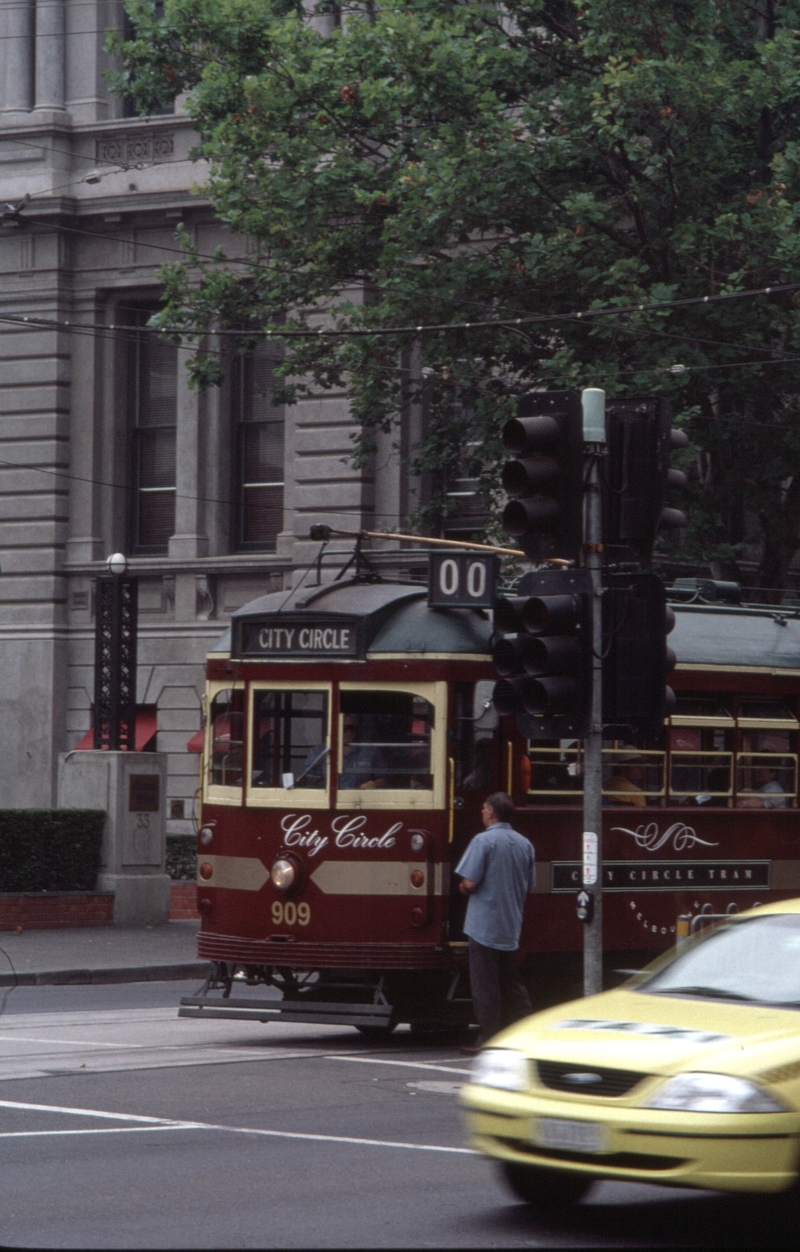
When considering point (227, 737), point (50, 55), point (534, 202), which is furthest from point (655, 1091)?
point (50, 55)

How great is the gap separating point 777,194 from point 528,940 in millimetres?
10605

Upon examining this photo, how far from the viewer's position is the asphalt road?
811 centimetres

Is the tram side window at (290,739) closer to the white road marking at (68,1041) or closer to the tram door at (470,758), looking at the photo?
the tram door at (470,758)

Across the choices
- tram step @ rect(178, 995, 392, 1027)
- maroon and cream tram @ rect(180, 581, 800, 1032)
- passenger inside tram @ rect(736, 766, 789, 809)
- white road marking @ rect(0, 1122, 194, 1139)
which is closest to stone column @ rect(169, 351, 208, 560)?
maroon and cream tram @ rect(180, 581, 800, 1032)

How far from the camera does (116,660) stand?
26.1 meters

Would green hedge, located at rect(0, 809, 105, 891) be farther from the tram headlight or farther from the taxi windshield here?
the taxi windshield

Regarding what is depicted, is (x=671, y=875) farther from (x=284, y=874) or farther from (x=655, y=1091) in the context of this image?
(x=655, y=1091)

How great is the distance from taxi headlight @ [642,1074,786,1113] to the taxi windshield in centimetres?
92

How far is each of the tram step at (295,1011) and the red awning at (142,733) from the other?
17214mm

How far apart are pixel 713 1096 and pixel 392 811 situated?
744cm

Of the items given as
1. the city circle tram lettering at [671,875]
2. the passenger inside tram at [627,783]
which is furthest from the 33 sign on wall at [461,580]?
the city circle tram lettering at [671,875]

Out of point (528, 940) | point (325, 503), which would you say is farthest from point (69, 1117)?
point (325, 503)

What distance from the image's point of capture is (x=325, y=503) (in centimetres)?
3075

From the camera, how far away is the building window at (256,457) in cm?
3228
